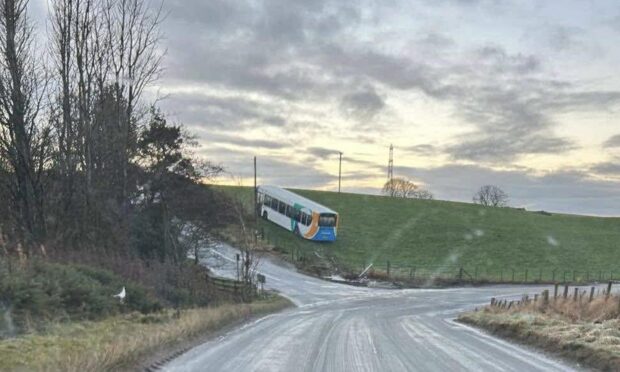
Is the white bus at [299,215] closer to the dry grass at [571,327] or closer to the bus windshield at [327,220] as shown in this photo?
the bus windshield at [327,220]

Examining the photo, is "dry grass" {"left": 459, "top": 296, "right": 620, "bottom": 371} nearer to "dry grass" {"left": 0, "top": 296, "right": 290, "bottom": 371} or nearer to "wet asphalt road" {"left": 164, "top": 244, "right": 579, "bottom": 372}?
"wet asphalt road" {"left": 164, "top": 244, "right": 579, "bottom": 372}

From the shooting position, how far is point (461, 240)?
83125mm

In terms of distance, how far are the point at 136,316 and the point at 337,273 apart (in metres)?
44.9

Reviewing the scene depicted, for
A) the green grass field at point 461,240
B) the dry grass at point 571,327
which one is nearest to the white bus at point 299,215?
the green grass field at point 461,240

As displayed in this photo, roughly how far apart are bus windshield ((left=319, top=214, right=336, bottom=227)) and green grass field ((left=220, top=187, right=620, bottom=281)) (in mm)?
2784

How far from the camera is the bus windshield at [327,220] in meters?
69.6

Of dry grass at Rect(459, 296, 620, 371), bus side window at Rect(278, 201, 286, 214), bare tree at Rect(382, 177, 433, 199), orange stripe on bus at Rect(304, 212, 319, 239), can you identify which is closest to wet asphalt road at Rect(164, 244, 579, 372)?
dry grass at Rect(459, 296, 620, 371)

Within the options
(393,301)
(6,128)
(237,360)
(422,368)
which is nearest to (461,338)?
(422,368)

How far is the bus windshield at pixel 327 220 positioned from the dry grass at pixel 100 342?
50.8 meters

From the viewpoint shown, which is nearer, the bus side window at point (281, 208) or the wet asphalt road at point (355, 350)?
the wet asphalt road at point (355, 350)

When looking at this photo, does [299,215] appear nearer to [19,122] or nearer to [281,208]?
[281,208]

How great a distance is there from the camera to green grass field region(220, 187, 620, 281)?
6831 cm

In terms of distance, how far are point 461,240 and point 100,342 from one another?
75.4 m

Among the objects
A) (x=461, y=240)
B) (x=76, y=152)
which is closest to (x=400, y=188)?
(x=461, y=240)
